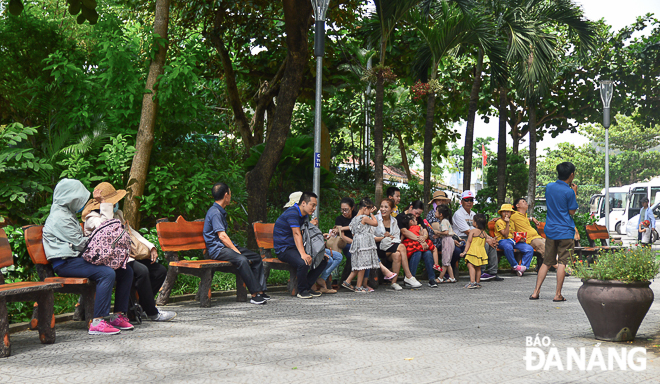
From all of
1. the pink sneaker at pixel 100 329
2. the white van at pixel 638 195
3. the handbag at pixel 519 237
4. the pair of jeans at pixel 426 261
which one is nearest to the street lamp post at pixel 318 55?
the pair of jeans at pixel 426 261

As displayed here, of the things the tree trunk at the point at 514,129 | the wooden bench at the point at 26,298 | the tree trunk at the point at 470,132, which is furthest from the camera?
the tree trunk at the point at 514,129

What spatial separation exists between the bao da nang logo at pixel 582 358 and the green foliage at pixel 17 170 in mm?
6967

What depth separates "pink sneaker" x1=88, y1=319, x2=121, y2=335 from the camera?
661 cm

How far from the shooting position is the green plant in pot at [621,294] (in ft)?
20.1

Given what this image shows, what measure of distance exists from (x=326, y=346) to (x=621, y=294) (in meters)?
2.86

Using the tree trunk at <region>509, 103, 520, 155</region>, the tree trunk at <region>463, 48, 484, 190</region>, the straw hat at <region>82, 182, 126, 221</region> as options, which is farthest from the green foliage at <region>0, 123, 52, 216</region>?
the tree trunk at <region>509, 103, 520, 155</region>

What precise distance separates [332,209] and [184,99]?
374 inches

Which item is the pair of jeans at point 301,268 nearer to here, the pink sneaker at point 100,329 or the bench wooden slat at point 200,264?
the bench wooden slat at point 200,264

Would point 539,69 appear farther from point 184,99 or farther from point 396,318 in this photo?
point 396,318

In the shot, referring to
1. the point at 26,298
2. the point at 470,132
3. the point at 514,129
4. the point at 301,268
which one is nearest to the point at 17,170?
the point at 26,298

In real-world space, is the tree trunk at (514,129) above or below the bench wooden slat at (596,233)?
above

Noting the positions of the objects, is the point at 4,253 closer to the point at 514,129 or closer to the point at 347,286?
the point at 347,286

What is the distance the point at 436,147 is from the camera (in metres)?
29.6

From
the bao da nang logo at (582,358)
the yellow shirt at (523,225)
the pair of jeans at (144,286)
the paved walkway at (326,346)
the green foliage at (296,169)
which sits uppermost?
the green foliage at (296,169)
